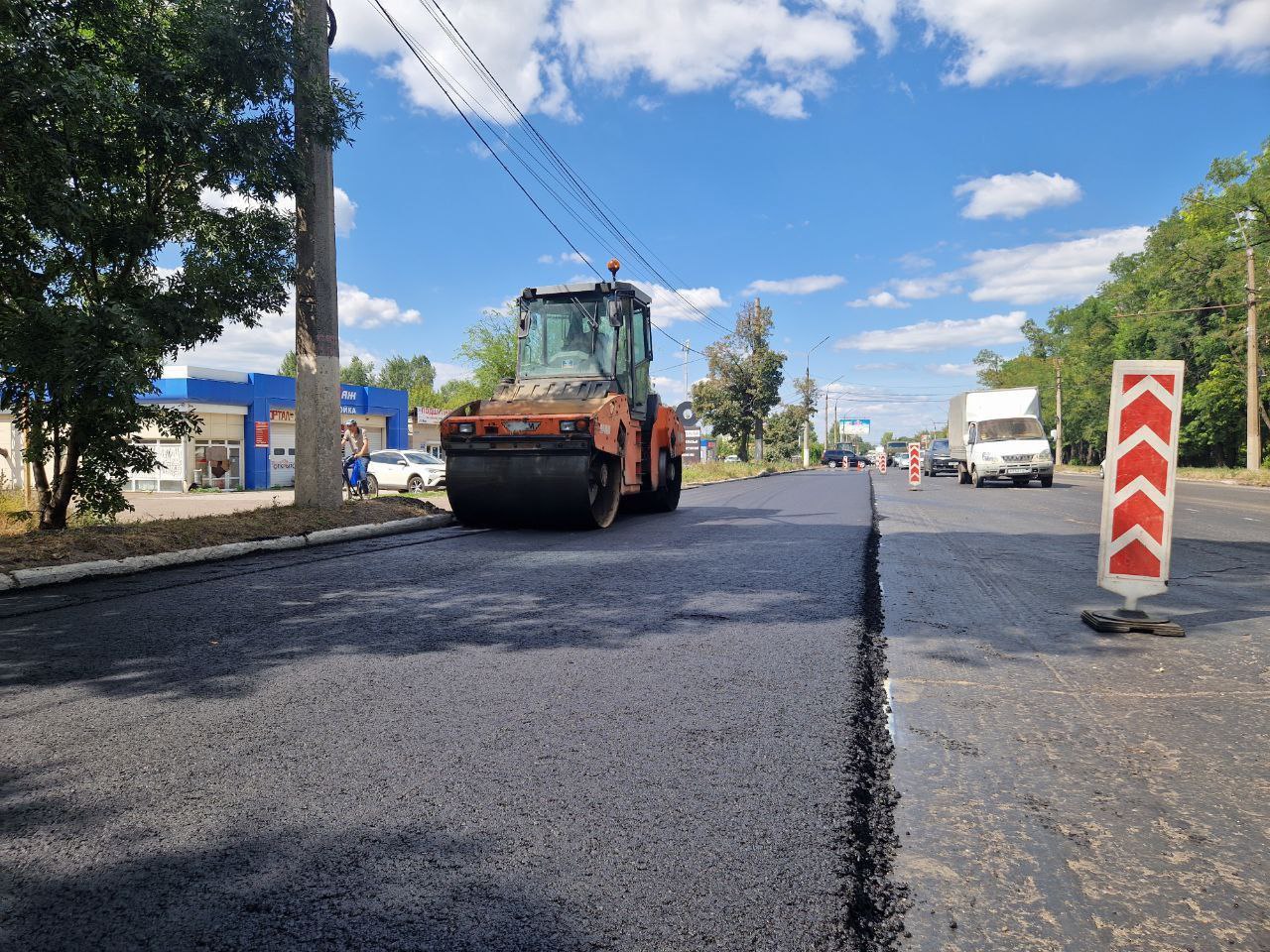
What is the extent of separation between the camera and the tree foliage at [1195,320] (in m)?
35.7

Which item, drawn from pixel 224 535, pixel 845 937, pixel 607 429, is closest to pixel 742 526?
pixel 607 429

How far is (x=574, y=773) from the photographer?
8.89 feet

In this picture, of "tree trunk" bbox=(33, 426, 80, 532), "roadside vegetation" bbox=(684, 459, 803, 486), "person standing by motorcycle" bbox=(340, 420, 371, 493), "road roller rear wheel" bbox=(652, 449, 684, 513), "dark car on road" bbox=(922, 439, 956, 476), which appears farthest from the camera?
"dark car on road" bbox=(922, 439, 956, 476)

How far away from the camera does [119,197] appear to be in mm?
8109

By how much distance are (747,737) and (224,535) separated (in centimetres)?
721

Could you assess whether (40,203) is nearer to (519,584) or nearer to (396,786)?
(519,584)

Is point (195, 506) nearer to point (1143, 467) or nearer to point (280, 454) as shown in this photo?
point (280, 454)

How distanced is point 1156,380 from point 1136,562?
1.17m

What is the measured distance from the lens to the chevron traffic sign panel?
5.07m

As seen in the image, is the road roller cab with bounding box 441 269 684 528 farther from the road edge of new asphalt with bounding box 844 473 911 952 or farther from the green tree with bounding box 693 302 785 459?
the green tree with bounding box 693 302 785 459

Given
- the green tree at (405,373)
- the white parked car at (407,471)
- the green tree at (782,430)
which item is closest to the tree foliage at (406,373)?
the green tree at (405,373)

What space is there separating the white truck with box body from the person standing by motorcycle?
17414mm

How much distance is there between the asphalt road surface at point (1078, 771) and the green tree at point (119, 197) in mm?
6837

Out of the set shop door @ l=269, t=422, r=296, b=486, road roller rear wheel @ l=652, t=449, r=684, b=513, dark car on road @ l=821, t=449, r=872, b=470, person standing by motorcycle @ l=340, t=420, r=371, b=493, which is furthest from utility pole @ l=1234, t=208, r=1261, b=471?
dark car on road @ l=821, t=449, r=872, b=470
